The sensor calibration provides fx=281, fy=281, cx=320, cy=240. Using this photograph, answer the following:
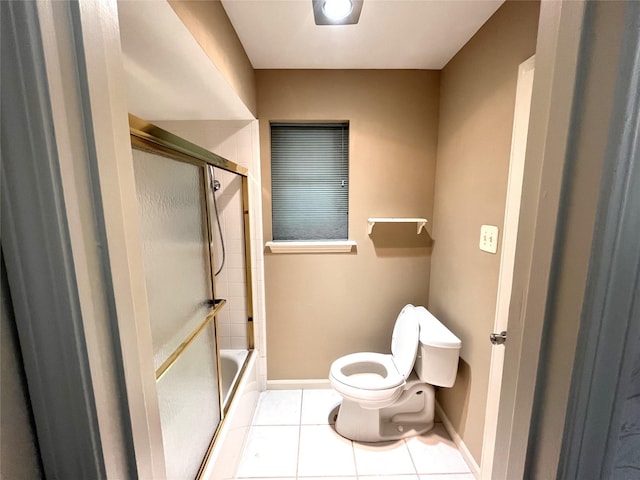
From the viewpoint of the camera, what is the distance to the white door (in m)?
1.11

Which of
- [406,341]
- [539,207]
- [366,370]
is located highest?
[539,207]

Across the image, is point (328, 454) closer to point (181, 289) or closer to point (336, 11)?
point (181, 289)

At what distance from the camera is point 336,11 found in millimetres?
1274

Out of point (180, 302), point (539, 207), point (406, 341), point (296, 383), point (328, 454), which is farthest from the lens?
point (296, 383)

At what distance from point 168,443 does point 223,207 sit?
1.34 metres

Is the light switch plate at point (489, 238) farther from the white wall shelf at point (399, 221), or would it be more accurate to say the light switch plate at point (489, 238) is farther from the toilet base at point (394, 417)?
the toilet base at point (394, 417)

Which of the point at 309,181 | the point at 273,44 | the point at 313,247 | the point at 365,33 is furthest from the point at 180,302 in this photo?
the point at 365,33

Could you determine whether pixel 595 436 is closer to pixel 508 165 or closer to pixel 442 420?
pixel 508 165

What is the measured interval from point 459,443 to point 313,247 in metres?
1.46

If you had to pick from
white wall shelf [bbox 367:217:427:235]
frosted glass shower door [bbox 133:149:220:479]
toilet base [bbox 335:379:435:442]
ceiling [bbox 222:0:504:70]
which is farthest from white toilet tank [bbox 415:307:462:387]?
ceiling [bbox 222:0:504:70]

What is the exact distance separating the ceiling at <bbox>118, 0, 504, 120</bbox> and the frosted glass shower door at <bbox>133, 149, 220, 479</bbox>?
40cm

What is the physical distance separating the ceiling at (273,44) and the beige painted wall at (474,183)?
0.55 feet

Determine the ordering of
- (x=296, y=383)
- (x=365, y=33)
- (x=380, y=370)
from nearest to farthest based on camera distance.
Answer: (x=365, y=33) → (x=380, y=370) → (x=296, y=383)

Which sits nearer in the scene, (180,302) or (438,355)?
(180,302)
